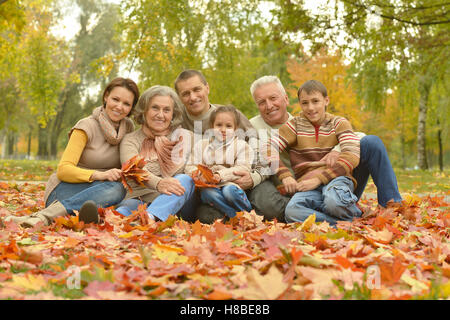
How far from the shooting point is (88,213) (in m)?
2.83

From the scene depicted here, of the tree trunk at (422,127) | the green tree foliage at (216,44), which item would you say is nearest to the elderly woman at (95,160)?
the green tree foliage at (216,44)

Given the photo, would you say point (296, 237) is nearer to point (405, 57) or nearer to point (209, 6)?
point (405, 57)

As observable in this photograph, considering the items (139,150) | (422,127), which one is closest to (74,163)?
(139,150)

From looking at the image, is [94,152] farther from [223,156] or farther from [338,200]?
[338,200]

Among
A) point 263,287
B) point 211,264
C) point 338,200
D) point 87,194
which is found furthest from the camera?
point 87,194

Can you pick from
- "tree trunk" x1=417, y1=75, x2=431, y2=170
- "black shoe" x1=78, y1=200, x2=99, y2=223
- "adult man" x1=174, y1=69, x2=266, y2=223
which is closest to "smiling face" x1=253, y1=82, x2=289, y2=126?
"adult man" x1=174, y1=69, x2=266, y2=223

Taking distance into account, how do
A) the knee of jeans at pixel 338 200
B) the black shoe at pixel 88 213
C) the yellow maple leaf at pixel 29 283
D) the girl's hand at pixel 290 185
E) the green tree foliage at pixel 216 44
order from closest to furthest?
the yellow maple leaf at pixel 29 283 < the black shoe at pixel 88 213 < the knee of jeans at pixel 338 200 < the girl's hand at pixel 290 185 < the green tree foliage at pixel 216 44

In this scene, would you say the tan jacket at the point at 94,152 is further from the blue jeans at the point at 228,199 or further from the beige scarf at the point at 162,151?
the blue jeans at the point at 228,199

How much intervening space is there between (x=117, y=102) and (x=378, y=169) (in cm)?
234

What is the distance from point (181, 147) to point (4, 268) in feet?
6.15

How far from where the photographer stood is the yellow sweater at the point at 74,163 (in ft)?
11.0

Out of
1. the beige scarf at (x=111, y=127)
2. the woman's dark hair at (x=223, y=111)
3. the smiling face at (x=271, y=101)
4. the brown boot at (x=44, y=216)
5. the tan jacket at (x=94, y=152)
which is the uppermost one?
the smiling face at (x=271, y=101)

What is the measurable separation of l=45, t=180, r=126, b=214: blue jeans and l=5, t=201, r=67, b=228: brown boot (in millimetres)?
60
